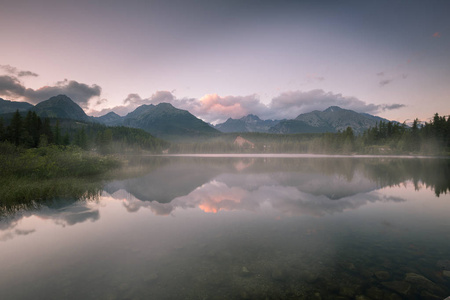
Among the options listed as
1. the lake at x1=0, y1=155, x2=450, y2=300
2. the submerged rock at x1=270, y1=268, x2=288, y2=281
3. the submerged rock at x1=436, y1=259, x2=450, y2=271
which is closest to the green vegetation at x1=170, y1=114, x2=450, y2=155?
the lake at x1=0, y1=155, x2=450, y2=300

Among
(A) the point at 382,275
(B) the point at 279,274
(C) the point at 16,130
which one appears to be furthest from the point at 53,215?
(C) the point at 16,130

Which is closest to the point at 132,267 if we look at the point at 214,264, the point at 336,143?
the point at 214,264

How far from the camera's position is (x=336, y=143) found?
582 ft

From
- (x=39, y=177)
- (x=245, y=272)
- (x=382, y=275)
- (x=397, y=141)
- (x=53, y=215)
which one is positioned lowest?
(x=53, y=215)

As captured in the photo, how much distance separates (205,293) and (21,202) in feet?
80.6

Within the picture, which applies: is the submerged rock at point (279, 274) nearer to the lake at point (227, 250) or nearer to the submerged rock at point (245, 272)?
the lake at point (227, 250)

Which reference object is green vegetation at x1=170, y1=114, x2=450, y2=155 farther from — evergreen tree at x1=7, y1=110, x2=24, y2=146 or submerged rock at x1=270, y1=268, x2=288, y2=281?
evergreen tree at x1=7, y1=110, x2=24, y2=146

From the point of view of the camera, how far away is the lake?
28.9 ft

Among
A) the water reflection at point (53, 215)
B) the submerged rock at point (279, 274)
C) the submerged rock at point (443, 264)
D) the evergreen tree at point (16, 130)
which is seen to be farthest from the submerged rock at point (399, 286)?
the evergreen tree at point (16, 130)

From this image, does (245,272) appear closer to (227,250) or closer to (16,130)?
(227,250)

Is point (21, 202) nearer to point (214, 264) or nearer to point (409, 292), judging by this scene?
point (214, 264)

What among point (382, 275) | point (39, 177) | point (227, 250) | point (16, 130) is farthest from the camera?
point (16, 130)

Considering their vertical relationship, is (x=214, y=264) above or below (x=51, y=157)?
below

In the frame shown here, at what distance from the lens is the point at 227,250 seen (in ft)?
41.4
